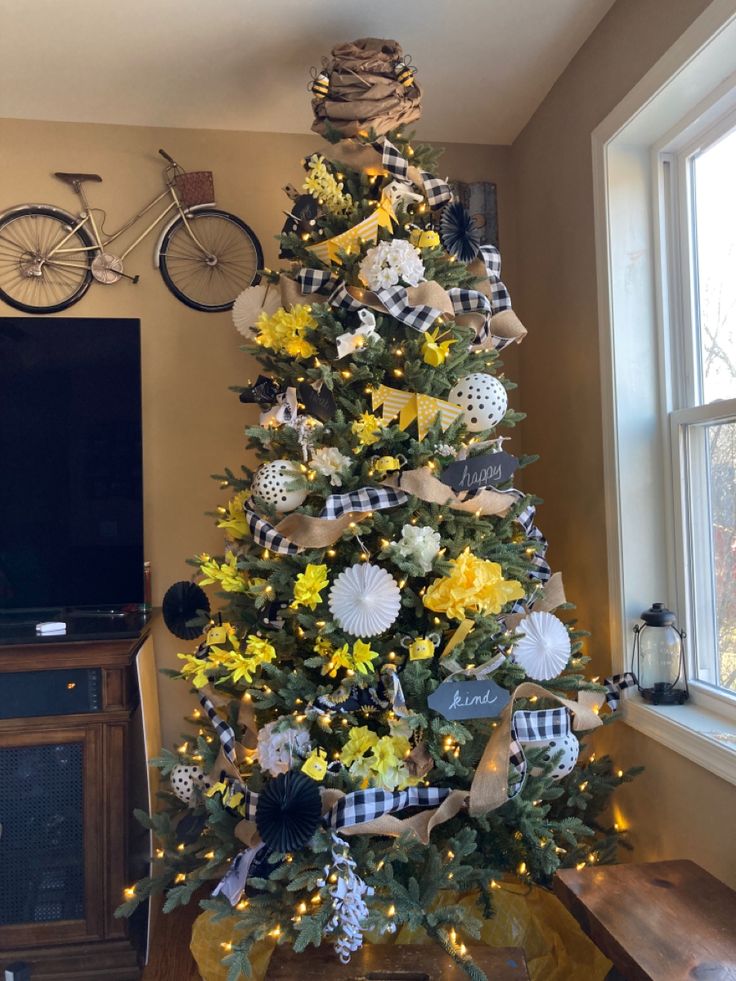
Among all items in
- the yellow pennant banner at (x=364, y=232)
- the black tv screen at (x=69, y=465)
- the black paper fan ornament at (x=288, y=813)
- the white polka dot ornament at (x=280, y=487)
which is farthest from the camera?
the black tv screen at (x=69, y=465)

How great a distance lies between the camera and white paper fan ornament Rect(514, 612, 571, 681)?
165cm

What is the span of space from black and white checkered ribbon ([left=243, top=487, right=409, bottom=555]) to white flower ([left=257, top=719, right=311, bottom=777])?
0.38m

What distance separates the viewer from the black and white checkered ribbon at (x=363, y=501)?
1.64m

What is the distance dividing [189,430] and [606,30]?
1742 millimetres

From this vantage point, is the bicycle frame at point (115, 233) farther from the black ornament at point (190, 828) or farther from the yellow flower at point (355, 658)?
the black ornament at point (190, 828)

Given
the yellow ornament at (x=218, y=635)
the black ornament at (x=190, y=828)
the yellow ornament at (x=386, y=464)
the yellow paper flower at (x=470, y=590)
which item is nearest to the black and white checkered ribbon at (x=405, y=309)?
the yellow ornament at (x=386, y=464)

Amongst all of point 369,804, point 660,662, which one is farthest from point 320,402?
point 660,662

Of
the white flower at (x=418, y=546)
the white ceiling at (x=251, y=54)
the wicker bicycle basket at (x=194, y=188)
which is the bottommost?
the white flower at (x=418, y=546)

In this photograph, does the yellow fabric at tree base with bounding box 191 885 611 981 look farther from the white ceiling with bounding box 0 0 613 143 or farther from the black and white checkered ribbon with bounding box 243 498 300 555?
the white ceiling with bounding box 0 0 613 143

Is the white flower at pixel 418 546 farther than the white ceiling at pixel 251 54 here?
No

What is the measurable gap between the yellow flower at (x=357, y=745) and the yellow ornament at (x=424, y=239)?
1.16 meters

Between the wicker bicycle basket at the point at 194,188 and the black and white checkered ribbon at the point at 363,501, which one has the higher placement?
the wicker bicycle basket at the point at 194,188

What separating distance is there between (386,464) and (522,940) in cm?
114

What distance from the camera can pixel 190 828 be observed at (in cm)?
198
